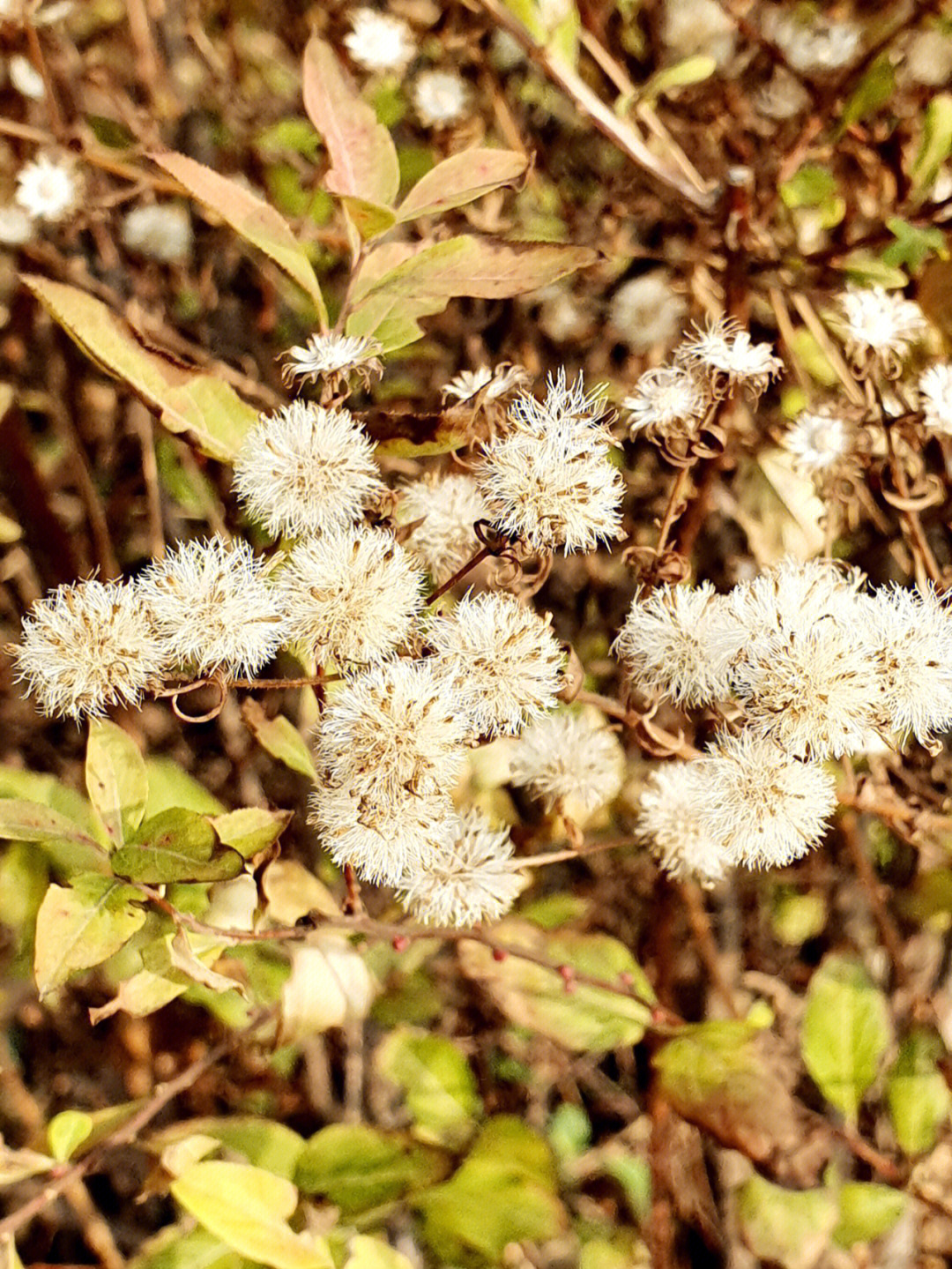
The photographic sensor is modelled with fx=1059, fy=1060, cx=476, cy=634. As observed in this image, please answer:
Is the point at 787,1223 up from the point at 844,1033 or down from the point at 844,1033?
down

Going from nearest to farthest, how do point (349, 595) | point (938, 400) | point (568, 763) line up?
point (349, 595) → point (938, 400) → point (568, 763)

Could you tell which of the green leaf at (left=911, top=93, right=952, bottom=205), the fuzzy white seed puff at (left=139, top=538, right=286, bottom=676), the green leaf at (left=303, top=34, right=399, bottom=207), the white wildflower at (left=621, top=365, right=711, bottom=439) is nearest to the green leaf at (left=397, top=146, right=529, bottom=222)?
the green leaf at (left=303, top=34, right=399, bottom=207)

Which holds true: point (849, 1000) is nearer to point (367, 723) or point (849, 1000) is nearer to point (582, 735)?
point (582, 735)

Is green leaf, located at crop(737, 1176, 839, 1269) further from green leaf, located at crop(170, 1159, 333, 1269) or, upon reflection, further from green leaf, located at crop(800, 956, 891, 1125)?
green leaf, located at crop(170, 1159, 333, 1269)

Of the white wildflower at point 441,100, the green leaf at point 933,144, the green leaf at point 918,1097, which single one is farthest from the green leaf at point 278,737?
the white wildflower at point 441,100

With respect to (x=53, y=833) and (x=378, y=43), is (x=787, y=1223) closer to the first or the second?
(x=53, y=833)

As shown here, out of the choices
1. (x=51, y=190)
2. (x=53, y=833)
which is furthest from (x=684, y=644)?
(x=51, y=190)

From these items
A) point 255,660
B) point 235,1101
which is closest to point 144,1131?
point 235,1101

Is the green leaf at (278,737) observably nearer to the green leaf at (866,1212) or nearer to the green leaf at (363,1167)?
the green leaf at (363,1167)
